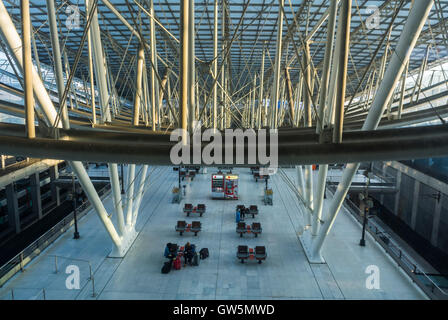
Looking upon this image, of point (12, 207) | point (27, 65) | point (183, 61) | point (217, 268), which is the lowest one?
point (12, 207)

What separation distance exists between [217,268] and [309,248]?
5.58 meters

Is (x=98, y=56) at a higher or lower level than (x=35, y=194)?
higher

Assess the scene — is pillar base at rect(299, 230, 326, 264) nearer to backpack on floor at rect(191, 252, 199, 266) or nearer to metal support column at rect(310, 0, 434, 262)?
backpack on floor at rect(191, 252, 199, 266)

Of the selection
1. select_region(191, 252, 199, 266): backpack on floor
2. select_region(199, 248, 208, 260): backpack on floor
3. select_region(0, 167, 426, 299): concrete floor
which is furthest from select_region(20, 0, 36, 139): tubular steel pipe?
select_region(199, 248, 208, 260): backpack on floor

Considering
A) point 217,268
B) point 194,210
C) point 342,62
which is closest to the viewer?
point 342,62

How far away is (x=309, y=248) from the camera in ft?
59.9

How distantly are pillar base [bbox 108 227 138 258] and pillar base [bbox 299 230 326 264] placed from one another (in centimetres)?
1033

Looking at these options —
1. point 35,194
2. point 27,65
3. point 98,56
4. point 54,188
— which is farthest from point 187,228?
point 54,188

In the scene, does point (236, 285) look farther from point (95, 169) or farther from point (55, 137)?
point (95, 169)

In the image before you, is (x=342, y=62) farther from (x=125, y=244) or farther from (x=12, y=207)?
(x=12, y=207)

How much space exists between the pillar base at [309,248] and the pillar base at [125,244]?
1033 centimetres

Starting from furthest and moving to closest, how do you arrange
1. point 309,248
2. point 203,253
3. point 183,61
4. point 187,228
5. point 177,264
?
1. point 187,228
2. point 309,248
3. point 203,253
4. point 177,264
5. point 183,61

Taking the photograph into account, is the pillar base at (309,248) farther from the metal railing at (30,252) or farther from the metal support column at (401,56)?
the metal railing at (30,252)
